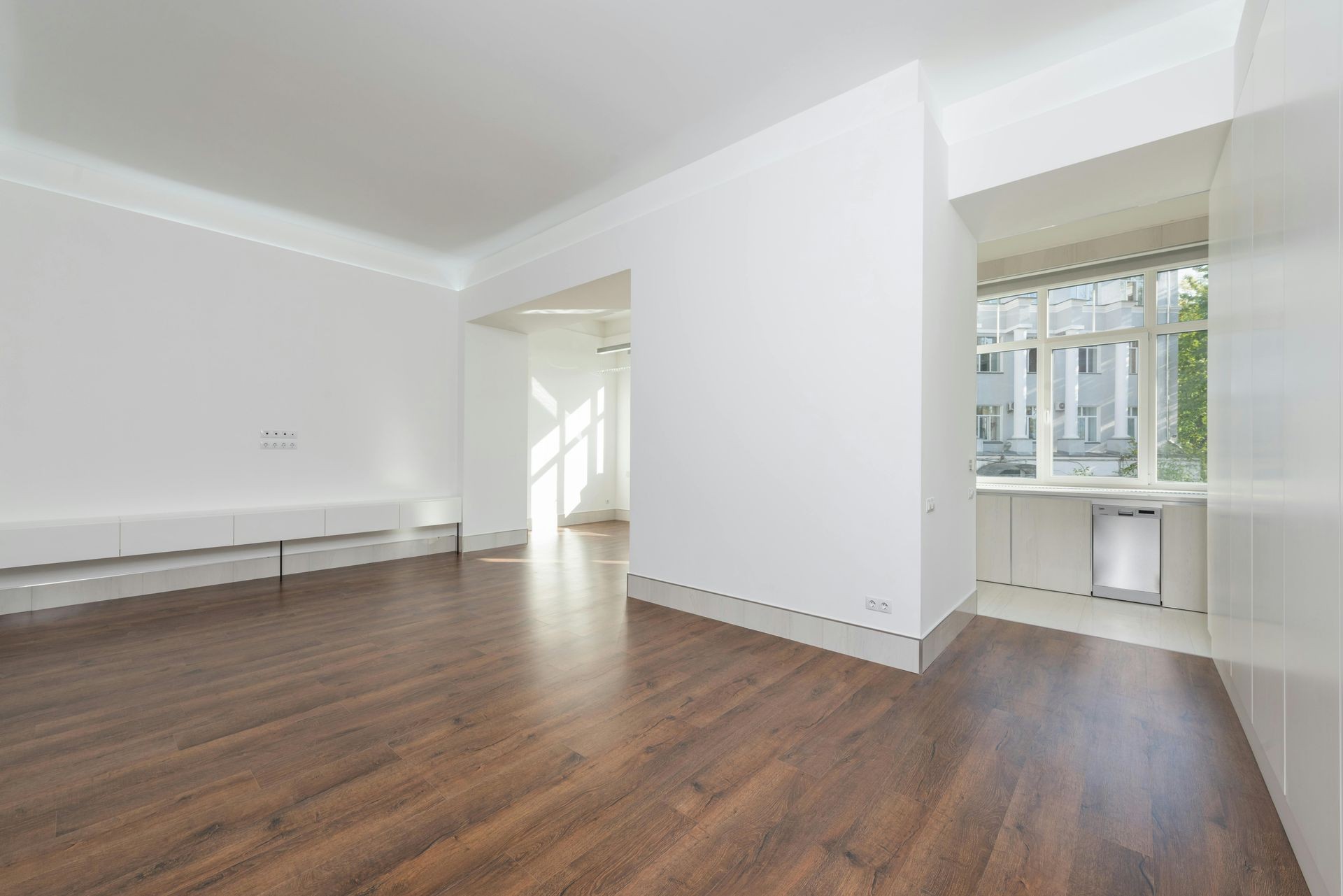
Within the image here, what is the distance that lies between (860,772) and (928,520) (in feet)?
4.80

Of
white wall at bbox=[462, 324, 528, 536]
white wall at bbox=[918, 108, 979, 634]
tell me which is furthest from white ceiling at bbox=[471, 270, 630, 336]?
white wall at bbox=[918, 108, 979, 634]

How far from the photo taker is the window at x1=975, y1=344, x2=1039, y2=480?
18.1ft

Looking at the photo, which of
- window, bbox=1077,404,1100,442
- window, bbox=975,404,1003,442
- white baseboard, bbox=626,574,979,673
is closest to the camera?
white baseboard, bbox=626,574,979,673

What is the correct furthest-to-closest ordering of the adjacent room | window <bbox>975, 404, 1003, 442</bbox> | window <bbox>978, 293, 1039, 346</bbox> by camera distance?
window <bbox>975, 404, 1003, 442</bbox>
window <bbox>978, 293, 1039, 346</bbox>
the adjacent room

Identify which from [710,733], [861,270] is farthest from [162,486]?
[861,270]

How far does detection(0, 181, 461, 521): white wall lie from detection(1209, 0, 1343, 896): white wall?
6.30m

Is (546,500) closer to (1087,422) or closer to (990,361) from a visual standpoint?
(990,361)

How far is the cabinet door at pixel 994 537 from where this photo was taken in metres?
4.88

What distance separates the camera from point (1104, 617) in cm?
396

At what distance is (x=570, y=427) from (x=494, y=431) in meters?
2.27

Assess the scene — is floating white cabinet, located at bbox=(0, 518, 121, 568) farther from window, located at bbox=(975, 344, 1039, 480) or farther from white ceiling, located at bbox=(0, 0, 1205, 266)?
window, located at bbox=(975, 344, 1039, 480)

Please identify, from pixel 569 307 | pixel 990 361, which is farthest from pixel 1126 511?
pixel 569 307

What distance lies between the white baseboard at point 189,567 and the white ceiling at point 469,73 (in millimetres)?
3041

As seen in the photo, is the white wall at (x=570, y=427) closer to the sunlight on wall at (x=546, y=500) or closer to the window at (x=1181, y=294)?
the sunlight on wall at (x=546, y=500)
